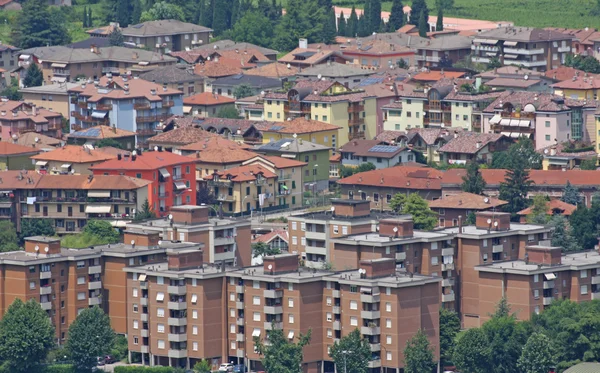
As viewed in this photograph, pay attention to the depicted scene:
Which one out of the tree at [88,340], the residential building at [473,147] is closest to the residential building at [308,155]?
the residential building at [473,147]

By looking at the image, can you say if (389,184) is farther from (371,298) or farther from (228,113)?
(371,298)

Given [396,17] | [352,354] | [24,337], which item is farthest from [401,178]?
[396,17]

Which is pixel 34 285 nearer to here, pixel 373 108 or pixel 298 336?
pixel 298 336

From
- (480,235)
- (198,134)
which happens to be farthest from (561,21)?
(480,235)

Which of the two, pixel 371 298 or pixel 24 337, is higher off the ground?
pixel 371 298

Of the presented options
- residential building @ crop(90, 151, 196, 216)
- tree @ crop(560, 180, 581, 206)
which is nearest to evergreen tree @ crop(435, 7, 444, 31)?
residential building @ crop(90, 151, 196, 216)

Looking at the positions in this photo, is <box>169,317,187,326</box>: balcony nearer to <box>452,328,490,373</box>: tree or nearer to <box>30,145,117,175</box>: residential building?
<box>452,328,490,373</box>: tree

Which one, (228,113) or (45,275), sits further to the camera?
(228,113)

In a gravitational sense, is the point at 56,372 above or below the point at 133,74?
below
